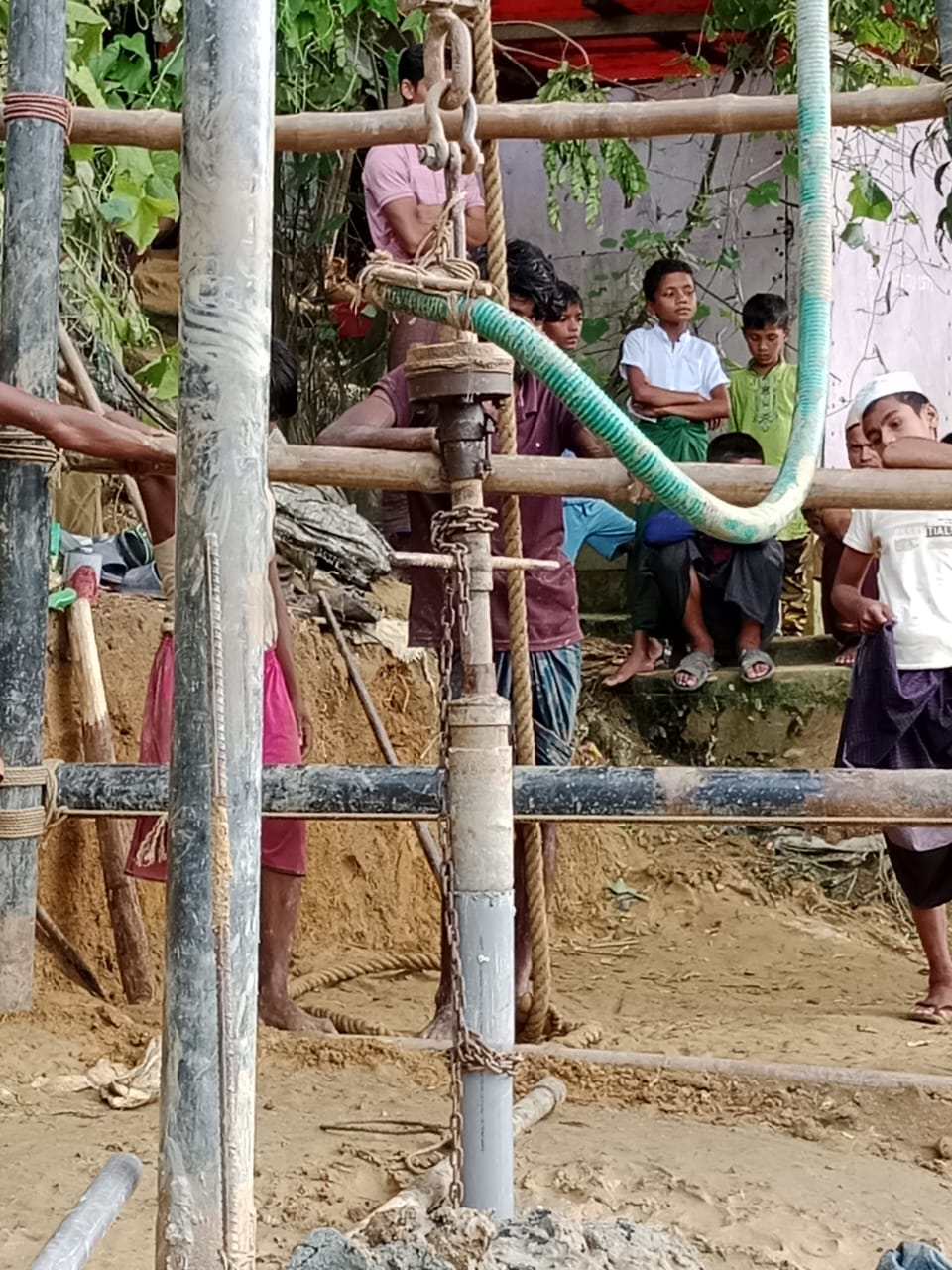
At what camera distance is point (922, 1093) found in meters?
2.96

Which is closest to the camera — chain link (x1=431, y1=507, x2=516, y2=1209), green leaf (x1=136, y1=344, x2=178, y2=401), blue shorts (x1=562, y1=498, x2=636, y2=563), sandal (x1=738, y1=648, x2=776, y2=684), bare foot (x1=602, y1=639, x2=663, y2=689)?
chain link (x1=431, y1=507, x2=516, y2=1209)

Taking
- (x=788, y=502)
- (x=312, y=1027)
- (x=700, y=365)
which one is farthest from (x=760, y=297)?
(x=788, y=502)

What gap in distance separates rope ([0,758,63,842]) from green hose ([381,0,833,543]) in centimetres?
105

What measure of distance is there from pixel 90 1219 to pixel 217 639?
0.73 metres

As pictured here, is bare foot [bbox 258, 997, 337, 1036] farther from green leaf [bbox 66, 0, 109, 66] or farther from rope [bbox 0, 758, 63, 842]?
green leaf [bbox 66, 0, 109, 66]

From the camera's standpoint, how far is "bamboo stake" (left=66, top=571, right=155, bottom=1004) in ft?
12.4

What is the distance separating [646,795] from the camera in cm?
226

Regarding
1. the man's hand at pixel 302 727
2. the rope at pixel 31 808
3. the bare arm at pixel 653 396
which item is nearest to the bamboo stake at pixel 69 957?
the man's hand at pixel 302 727

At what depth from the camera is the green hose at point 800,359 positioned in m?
1.80

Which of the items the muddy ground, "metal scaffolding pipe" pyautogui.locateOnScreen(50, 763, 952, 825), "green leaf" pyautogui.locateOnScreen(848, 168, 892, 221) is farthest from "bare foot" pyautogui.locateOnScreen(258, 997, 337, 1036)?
"green leaf" pyautogui.locateOnScreen(848, 168, 892, 221)

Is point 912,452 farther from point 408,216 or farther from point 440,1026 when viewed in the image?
point 440,1026

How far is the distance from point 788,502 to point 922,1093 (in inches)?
58.5

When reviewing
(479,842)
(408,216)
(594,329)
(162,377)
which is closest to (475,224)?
(408,216)

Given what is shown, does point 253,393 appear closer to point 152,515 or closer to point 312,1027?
point 152,515
